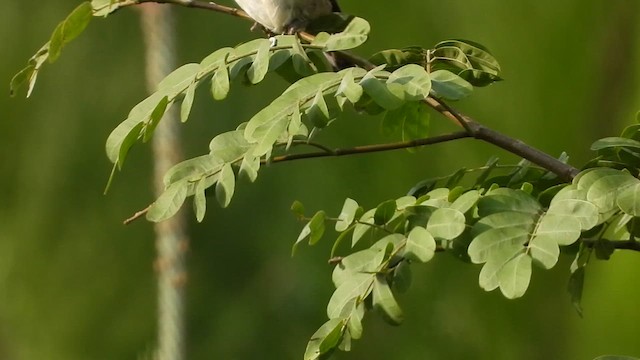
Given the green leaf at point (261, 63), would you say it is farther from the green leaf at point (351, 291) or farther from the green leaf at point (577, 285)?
the green leaf at point (577, 285)

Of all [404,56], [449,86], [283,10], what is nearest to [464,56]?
[404,56]

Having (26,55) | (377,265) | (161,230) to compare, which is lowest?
(161,230)

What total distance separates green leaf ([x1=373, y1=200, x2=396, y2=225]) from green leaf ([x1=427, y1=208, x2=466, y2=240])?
3.1 inches

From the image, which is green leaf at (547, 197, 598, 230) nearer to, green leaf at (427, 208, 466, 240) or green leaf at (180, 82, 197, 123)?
green leaf at (427, 208, 466, 240)

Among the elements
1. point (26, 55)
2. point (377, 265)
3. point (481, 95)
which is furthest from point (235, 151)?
point (26, 55)

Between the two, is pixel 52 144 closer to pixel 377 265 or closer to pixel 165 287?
pixel 165 287

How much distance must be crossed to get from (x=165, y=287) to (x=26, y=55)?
2.48 ft

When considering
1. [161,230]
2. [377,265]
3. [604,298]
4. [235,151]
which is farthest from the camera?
[161,230]

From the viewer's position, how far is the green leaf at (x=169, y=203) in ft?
3.18

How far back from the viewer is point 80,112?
243cm

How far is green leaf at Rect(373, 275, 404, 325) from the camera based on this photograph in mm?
887

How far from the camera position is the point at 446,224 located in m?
0.86

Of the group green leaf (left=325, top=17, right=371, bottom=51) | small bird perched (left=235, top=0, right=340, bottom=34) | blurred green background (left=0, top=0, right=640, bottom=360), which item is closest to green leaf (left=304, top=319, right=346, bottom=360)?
green leaf (left=325, top=17, right=371, bottom=51)

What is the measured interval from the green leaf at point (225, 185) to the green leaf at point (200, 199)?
0.06 ft
